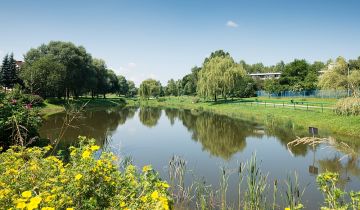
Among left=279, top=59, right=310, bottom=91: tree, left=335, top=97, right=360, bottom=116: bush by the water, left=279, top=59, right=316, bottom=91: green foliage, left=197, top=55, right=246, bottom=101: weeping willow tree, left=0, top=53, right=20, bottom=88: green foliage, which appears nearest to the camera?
left=335, top=97, right=360, bottom=116: bush by the water

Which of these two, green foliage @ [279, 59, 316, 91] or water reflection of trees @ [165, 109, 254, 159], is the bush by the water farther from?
green foliage @ [279, 59, 316, 91]

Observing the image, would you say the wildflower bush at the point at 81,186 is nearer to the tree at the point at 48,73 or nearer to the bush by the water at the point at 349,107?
the bush by the water at the point at 349,107

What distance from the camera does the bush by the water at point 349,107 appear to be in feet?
77.9

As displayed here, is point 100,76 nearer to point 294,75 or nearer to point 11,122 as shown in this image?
point 294,75

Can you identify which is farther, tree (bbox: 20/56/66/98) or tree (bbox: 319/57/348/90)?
tree (bbox: 20/56/66/98)

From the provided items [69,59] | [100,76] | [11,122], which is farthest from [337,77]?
[100,76]

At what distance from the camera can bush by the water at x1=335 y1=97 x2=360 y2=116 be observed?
23734 millimetres

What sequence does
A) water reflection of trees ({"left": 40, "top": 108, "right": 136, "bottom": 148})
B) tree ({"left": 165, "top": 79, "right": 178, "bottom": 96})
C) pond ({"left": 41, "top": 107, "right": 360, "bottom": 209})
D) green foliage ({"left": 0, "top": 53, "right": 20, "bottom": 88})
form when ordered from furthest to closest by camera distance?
tree ({"left": 165, "top": 79, "right": 178, "bottom": 96}), green foliage ({"left": 0, "top": 53, "right": 20, "bottom": 88}), water reflection of trees ({"left": 40, "top": 108, "right": 136, "bottom": 148}), pond ({"left": 41, "top": 107, "right": 360, "bottom": 209})

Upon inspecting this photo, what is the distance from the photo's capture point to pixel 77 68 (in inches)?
2334

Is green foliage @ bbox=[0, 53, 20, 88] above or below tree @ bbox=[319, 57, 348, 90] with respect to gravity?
above

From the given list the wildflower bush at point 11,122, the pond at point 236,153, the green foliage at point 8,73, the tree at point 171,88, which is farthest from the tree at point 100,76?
the wildflower bush at point 11,122

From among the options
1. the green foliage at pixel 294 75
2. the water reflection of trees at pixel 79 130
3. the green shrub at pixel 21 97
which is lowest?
the water reflection of trees at pixel 79 130

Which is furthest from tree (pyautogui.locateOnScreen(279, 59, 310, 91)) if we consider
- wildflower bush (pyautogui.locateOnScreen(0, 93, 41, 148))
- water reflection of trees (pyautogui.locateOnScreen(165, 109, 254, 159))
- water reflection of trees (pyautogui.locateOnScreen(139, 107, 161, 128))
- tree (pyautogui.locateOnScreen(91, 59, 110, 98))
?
wildflower bush (pyautogui.locateOnScreen(0, 93, 41, 148))

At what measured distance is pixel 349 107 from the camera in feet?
80.4
